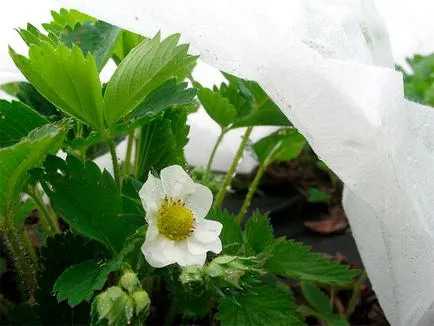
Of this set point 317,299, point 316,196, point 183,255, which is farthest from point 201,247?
point 316,196

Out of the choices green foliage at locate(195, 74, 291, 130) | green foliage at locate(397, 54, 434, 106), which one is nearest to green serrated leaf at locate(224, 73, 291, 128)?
green foliage at locate(195, 74, 291, 130)

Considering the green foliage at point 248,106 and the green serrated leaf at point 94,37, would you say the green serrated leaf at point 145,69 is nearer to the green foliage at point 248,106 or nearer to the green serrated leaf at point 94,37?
the green serrated leaf at point 94,37

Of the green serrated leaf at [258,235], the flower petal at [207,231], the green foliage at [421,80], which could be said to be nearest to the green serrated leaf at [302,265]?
the green serrated leaf at [258,235]

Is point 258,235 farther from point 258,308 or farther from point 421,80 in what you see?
point 421,80

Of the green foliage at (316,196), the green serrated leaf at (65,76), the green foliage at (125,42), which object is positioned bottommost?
the green foliage at (316,196)

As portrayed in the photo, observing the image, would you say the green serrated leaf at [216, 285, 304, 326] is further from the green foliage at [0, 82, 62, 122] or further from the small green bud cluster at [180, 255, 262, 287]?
the green foliage at [0, 82, 62, 122]

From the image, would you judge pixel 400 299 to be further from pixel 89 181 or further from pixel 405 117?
pixel 89 181

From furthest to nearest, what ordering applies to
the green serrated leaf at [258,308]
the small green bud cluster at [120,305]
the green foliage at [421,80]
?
the green foliage at [421,80] → the green serrated leaf at [258,308] → the small green bud cluster at [120,305]
